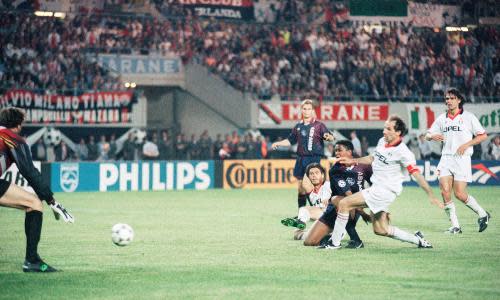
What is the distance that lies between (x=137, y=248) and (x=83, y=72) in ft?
72.8

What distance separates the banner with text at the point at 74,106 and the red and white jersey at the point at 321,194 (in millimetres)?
19192

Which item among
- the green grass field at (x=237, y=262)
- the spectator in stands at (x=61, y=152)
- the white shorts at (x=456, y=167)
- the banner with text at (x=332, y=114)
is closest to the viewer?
the green grass field at (x=237, y=262)

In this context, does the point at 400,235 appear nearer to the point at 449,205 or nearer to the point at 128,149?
the point at 449,205

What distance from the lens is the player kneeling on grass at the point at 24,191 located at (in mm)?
9820

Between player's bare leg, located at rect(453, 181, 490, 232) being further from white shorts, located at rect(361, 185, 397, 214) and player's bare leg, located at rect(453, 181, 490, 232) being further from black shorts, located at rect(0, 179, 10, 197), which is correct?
black shorts, located at rect(0, 179, 10, 197)

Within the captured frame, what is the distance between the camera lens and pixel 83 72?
33844 mm

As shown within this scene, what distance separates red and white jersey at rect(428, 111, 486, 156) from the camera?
15.1 meters

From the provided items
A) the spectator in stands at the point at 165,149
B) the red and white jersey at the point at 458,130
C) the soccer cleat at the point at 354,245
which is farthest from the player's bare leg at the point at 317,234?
the spectator in stands at the point at 165,149

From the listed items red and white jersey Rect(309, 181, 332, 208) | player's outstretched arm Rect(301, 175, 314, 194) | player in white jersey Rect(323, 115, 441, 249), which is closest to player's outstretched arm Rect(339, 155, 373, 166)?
player in white jersey Rect(323, 115, 441, 249)

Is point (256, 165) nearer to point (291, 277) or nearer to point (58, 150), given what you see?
point (58, 150)

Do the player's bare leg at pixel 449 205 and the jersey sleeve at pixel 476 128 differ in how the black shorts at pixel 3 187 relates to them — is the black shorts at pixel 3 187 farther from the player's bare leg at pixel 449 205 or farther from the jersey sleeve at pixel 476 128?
the jersey sleeve at pixel 476 128

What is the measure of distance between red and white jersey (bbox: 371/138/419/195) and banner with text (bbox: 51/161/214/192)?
18.3 metres

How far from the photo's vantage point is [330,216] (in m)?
12.7

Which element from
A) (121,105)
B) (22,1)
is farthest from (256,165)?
(22,1)
